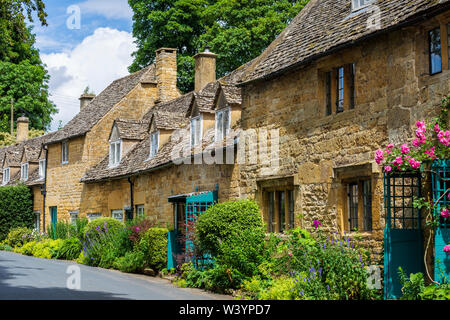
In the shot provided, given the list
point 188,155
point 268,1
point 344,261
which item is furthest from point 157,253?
point 268,1

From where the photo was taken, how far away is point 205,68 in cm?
2783

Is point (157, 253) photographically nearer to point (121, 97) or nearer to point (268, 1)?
point (121, 97)

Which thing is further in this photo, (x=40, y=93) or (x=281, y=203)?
(x=40, y=93)

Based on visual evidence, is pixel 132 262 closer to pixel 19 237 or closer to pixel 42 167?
pixel 19 237

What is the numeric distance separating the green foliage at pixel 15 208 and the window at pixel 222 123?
19.5 metres

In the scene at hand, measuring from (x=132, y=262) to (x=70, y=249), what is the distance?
6.87 meters

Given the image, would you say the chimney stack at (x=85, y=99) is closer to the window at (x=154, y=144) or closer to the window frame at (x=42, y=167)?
the window frame at (x=42, y=167)

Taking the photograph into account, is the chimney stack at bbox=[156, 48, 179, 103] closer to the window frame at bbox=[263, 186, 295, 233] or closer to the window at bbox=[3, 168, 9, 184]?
the window at bbox=[3, 168, 9, 184]

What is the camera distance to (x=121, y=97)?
30.9 meters

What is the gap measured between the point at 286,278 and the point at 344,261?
6.96ft

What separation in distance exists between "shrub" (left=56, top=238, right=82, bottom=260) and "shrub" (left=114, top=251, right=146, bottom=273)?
5.35 m

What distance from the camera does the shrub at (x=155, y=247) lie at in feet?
64.1

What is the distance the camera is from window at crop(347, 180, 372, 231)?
13.1 metres

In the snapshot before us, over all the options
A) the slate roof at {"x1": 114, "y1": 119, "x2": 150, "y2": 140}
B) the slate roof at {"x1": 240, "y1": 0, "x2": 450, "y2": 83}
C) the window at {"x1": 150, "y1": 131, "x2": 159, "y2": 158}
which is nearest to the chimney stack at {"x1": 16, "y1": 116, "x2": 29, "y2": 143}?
the slate roof at {"x1": 114, "y1": 119, "x2": 150, "y2": 140}
